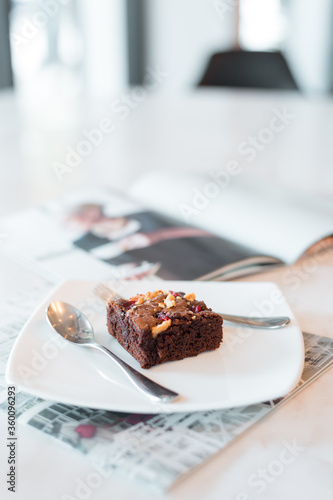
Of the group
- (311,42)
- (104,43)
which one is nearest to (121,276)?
(104,43)

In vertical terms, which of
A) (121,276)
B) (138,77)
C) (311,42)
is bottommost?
(138,77)

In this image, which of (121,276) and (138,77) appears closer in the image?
(121,276)

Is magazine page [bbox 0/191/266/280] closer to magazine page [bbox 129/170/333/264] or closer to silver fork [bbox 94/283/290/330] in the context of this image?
magazine page [bbox 129/170/333/264]

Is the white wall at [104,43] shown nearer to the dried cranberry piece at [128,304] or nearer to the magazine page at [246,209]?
the magazine page at [246,209]

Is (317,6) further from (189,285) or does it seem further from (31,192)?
(189,285)

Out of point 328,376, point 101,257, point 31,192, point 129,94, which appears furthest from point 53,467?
point 129,94

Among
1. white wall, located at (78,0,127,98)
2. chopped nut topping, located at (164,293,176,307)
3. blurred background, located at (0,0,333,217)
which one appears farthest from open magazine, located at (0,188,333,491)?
white wall, located at (78,0,127,98)

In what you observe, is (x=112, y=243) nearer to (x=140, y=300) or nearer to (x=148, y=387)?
(x=140, y=300)
